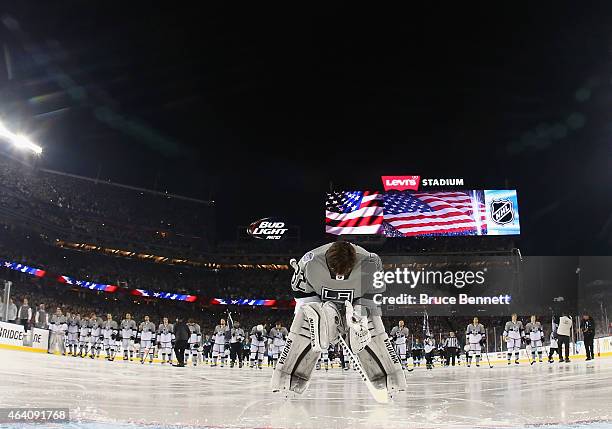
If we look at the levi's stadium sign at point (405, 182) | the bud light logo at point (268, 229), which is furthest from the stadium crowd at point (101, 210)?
the levi's stadium sign at point (405, 182)

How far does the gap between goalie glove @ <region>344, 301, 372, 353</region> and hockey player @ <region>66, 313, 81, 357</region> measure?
16.8 metres

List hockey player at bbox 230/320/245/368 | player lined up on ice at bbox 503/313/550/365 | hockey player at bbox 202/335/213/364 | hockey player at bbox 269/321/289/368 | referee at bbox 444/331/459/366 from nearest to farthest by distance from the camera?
player lined up on ice at bbox 503/313/550/365
referee at bbox 444/331/459/366
hockey player at bbox 230/320/245/368
hockey player at bbox 269/321/289/368
hockey player at bbox 202/335/213/364

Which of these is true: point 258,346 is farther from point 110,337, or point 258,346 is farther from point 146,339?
point 110,337

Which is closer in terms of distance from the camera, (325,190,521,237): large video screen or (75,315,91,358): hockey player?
(75,315,91,358): hockey player

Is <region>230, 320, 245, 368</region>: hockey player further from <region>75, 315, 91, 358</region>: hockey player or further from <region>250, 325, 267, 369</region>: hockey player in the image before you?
<region>75, 315, 91, 358</region>: hockey player

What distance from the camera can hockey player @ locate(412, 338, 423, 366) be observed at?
1833cm

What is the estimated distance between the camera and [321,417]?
4.15m

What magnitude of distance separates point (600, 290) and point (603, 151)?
789 cm

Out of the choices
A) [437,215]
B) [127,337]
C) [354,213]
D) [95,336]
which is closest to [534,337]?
[437,215]

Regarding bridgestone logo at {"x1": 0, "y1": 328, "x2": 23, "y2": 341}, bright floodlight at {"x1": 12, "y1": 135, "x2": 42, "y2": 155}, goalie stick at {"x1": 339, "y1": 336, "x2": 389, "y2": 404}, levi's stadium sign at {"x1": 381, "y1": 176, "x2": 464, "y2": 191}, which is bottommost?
bridgestone logo at {"x1": 0, "y1": 328, "x2": 23, "y2": 341}

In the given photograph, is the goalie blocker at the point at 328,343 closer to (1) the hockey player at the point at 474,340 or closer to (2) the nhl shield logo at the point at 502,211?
(1) the hockey player at the point at 474,340

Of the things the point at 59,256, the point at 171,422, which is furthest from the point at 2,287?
the point at 171,422

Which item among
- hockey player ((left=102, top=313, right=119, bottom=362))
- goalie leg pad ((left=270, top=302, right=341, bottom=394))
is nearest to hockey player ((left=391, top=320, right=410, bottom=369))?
hockey player ((left=102, top=313, right=119, bottom=362))

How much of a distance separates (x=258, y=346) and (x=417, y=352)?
5.81m
